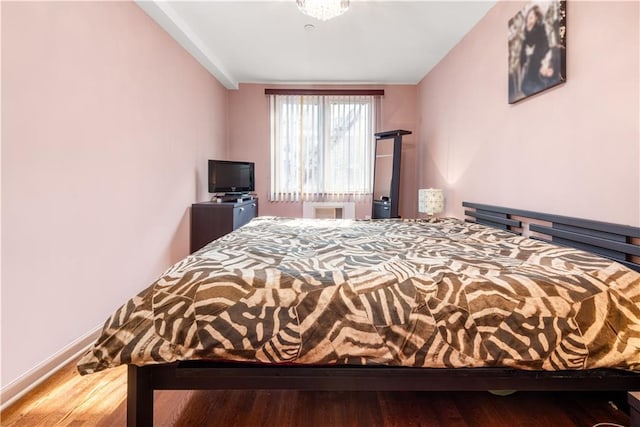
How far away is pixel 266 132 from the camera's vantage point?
15.8ft

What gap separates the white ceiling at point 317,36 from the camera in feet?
9.12

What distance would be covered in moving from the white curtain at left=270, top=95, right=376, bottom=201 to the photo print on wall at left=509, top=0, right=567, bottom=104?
2.54 m

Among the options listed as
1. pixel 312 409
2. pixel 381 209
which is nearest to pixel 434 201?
pixel 381 209

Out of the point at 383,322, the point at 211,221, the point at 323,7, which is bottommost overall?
the point at 383,322

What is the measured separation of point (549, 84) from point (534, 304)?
1.49 meters

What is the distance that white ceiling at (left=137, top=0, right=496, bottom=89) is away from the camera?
2781 millimetres

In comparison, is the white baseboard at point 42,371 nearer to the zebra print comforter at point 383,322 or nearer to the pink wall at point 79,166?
the pink wall at point 79,166

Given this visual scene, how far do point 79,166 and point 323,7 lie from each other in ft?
6.26

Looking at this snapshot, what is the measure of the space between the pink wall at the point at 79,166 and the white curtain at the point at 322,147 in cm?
184

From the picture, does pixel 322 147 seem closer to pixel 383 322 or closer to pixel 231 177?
pixel 231 177

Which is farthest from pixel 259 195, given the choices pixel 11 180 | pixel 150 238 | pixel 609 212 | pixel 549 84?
pixel 609 212

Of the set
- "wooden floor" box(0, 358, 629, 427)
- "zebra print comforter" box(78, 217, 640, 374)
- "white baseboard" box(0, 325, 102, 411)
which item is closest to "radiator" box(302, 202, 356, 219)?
"white baseboard" box(0, 325, 102, 411)

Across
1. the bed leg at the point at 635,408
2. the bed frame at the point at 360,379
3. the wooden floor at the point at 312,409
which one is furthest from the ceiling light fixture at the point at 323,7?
the bed leg at the point at 635,408

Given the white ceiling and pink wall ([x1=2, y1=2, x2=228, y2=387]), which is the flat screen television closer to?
pink wall ([x1=2, y1=2, x2=228, y2=387])
